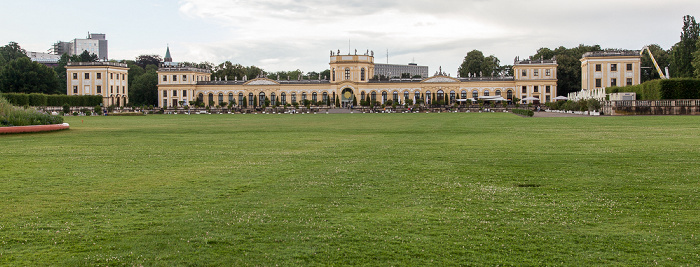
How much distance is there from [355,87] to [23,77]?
4817cm

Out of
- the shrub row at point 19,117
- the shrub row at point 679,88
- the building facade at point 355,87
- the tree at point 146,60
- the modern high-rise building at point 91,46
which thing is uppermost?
the modern high-rise building at point 91,46

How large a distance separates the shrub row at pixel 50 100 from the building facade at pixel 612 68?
72.3 meters

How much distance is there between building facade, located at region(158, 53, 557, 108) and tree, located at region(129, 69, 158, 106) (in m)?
3.64

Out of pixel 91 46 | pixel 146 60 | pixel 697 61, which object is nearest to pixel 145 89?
pixel 146 60

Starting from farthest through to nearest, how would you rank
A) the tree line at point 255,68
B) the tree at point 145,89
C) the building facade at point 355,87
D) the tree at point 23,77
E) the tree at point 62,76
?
the tree at point 145,89
the tree at point 62,76
the building facade at point 355,87
the tree at point 23,77
the tree line at point 255,68

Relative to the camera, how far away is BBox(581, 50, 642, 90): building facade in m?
82.5

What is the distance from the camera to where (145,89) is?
102 metres

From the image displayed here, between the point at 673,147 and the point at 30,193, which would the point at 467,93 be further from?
the point at 30,193

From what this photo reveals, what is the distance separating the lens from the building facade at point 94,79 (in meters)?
94.4

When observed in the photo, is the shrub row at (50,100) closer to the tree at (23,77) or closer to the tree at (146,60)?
the tree at (23,77)

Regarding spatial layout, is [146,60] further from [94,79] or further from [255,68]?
[94,79]

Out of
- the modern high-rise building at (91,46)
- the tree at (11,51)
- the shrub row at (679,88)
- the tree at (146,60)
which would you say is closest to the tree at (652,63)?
the shrub row at (679,88)

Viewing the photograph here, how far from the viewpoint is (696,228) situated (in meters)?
5.98

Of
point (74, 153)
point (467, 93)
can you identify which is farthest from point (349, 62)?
point (74, 153)
